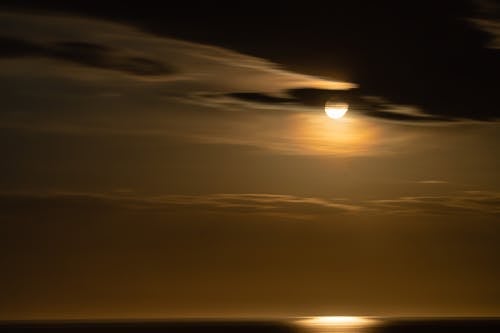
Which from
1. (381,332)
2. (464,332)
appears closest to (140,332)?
(381,332)

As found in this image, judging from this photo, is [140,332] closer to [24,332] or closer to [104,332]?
[104,332]

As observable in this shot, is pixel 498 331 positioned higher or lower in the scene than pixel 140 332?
lower

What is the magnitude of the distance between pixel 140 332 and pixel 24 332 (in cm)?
1528

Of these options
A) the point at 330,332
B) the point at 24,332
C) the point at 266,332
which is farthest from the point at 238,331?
the point at 24,332

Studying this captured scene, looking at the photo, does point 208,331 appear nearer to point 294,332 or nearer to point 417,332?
point 294,332

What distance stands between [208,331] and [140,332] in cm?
1279

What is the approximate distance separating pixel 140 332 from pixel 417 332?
36726mm

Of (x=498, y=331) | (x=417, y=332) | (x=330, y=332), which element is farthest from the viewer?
(x=330, y=332)

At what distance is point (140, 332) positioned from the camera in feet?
532

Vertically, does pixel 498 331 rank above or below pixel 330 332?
below

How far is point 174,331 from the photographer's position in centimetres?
16175

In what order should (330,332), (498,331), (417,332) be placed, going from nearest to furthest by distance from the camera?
(498,331)
(417,332)
(330,332)

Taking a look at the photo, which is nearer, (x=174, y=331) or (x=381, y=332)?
(x=381, y=332)

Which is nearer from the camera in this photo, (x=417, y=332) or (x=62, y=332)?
(x=417, y=332)
